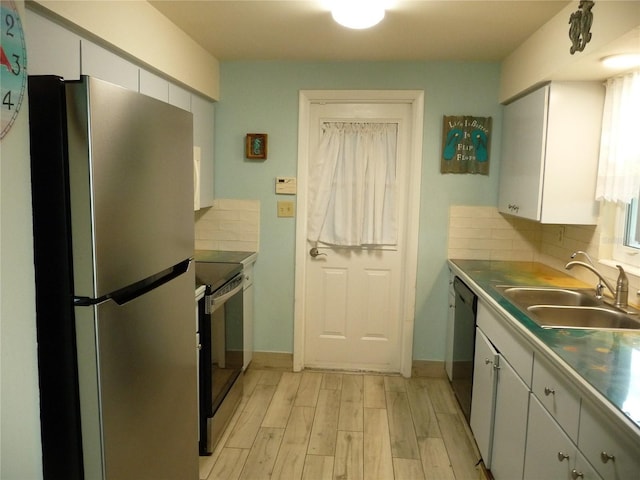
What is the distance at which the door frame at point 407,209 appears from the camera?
3365 millimetres

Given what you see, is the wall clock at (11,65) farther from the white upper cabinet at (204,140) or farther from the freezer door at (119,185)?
the white upper cabinet at (204,140)

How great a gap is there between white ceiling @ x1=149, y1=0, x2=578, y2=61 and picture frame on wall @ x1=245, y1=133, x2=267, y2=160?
54 cm

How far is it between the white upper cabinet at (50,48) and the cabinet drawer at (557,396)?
6.43 ft

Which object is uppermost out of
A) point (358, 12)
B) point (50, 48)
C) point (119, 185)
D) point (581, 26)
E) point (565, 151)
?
point (358, 12)

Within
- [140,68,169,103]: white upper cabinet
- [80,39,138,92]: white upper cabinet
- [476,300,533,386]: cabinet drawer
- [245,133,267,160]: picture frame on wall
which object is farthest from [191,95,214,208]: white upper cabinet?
[476,300,533,386]: cabinet drawer

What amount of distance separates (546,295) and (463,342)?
1.95 ft

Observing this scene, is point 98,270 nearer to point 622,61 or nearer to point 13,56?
point 13,56

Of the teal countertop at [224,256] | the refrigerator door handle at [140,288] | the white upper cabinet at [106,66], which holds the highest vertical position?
the white upper cabinet at [106,66]

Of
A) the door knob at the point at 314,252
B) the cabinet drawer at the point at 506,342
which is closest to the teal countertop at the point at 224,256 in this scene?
the door knob at the point at 314,252

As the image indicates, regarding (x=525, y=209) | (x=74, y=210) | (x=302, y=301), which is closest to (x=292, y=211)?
(x=302, y=301)

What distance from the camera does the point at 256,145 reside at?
3.44m

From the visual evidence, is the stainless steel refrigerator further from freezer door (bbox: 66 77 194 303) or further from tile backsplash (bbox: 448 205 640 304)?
tile backsplash (bbox: 448 205 640 304)

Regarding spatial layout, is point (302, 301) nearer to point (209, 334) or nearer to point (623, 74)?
point (209, 334)

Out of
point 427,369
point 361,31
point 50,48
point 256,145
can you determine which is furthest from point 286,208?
point 50,48
